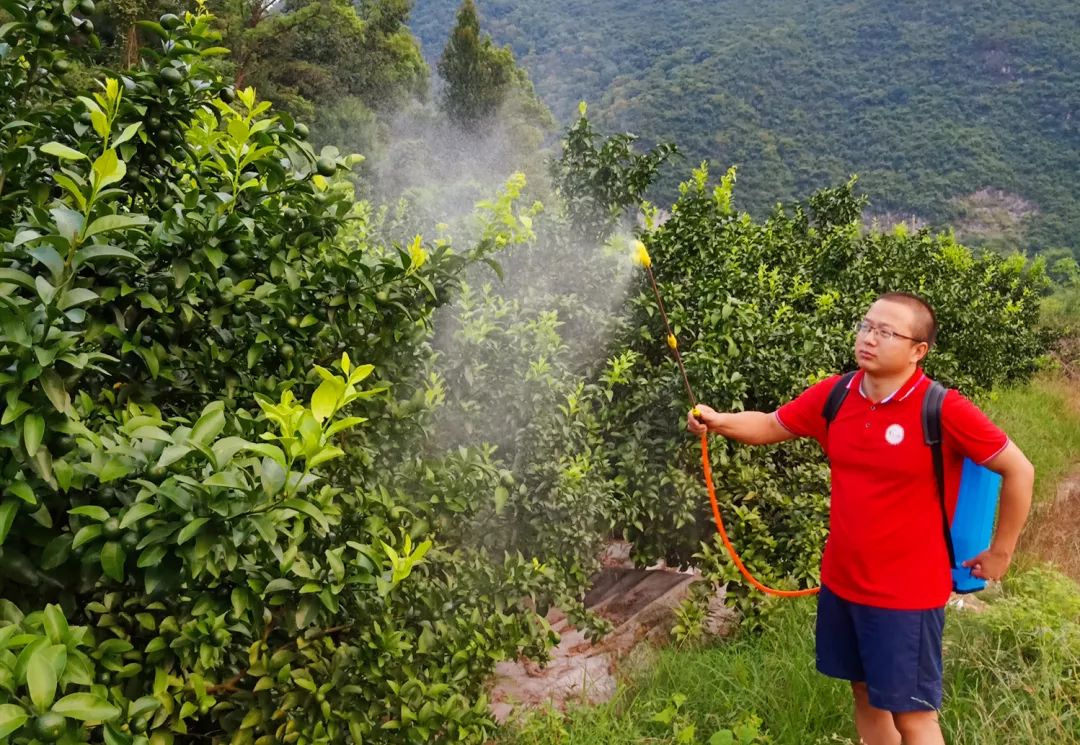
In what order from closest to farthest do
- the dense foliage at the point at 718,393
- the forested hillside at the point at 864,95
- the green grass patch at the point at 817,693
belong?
the green grass patch at the point at 817,693, the dense foliage at the point at 718,393, the forested hillside at the point at 864,95

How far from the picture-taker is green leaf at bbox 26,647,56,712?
1.04 m

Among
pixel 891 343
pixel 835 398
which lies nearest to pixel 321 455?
pixel 891 343

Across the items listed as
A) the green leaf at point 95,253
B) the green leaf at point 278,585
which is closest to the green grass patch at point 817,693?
the green leaf at point 278,585

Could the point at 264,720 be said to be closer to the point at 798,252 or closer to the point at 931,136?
the point at 798,252

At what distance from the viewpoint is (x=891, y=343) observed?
254 centimetres

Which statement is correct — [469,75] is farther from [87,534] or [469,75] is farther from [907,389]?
[87,534]

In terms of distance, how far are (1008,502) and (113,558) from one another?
2497mm

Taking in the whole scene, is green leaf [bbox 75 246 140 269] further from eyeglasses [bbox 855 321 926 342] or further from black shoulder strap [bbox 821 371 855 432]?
black shoulder strap [bbox 821 371 855 432]

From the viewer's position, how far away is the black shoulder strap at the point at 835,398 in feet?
9.23

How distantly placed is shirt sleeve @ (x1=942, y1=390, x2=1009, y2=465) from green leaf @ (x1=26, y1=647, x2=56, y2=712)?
2.44 m

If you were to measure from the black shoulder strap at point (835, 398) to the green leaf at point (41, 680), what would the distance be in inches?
99.5

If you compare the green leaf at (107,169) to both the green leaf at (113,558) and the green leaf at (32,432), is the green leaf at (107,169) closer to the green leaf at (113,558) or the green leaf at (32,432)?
the green leaf at (32,432)

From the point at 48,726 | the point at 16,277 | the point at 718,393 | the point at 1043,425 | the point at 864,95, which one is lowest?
the point at 1043,425

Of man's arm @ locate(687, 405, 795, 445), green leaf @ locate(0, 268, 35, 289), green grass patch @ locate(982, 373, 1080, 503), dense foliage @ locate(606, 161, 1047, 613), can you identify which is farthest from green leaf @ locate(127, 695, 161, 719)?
green grass patch @ locate(982, 373, 1080, 503)
